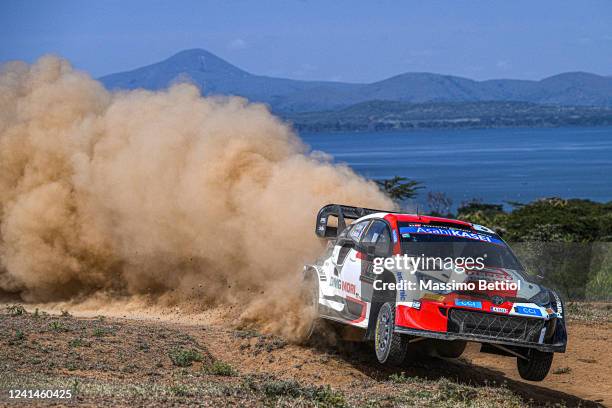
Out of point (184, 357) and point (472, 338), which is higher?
point (472, 338)

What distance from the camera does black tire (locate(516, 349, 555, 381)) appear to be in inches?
440

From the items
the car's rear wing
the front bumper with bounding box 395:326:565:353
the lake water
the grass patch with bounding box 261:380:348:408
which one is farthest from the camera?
the lake water

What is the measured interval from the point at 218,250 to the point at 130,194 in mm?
3110

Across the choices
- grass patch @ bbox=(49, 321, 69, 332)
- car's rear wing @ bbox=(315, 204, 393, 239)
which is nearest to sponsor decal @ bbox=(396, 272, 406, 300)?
car's rear wing @ bbox=(315, 204, 393, 239)

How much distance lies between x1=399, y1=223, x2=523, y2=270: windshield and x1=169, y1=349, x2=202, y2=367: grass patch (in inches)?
124

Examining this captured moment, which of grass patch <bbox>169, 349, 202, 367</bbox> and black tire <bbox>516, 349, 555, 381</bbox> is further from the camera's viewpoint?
grass patch <bbox>169, 349, 202, 367</bbox>

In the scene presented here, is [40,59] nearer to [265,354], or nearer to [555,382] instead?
[265,354]

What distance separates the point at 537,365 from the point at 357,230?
10.3 feet

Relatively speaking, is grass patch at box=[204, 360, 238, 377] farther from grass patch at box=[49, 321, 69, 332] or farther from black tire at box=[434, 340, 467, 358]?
grass patch at box=[49, 321, 69, 332]

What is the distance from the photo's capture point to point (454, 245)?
12.0 meters

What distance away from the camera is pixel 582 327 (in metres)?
17.0

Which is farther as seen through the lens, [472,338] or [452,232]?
[452,232]

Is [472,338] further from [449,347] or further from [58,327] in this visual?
[58,327]

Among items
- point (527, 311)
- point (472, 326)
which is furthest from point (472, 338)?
point (527, 311)
